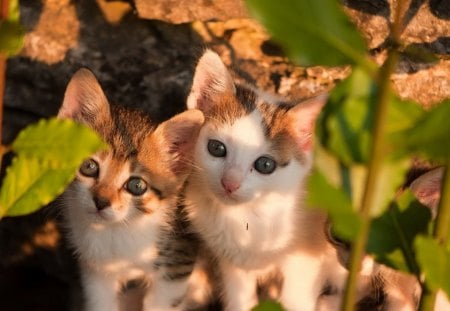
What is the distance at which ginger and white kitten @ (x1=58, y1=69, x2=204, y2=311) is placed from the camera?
7.00 ft

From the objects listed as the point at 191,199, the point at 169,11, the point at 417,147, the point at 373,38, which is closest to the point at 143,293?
the point at 191,199

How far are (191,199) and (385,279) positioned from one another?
25.4 inches

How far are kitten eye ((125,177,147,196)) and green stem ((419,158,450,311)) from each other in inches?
52.4

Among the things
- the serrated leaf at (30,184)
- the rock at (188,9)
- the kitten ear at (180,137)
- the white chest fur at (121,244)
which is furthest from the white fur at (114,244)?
the serrated leaf at (30,184)

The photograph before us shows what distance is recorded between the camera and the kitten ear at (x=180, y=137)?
85.6 inches

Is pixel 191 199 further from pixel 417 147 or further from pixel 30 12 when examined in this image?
pixel 417 147

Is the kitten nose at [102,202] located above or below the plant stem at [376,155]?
below

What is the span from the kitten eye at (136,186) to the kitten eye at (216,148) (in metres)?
0.21

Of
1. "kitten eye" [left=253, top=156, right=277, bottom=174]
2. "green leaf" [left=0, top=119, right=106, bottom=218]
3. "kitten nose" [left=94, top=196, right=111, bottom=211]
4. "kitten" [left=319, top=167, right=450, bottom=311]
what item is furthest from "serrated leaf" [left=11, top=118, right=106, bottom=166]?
"kitten" [left=319, top=167, right=450, bottom=311]

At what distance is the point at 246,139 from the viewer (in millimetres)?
2215

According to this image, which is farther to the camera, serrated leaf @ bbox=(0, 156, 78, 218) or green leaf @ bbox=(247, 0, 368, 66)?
serrated leaf @ bbox=(0, 156, 78, 218)

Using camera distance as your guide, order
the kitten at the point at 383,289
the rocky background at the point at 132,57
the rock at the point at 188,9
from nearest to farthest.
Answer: the kitten at the point at 383,289 → the rock at the point at 188,9 → the rocky background at the point at 132,57

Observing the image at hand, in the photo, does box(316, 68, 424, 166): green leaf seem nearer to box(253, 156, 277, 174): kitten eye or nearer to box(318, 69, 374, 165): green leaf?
box(318, 69, 374, 165): green leaf

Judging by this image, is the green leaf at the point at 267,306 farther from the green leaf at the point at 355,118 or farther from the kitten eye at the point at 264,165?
the kitten eye at the point at 264,165
